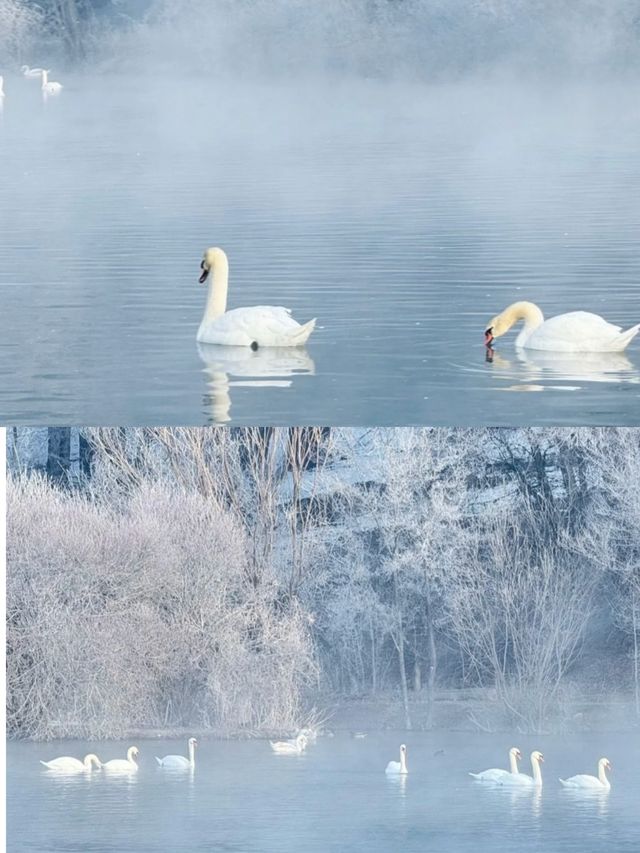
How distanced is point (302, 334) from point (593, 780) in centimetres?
230

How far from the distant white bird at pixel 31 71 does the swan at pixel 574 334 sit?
10.1 feet

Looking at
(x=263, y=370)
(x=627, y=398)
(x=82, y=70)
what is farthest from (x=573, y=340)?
(x=82, y=70)

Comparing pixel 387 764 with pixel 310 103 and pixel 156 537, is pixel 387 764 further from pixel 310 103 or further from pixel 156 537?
pixel 310 103

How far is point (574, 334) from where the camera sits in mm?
9328

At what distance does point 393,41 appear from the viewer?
447 inches

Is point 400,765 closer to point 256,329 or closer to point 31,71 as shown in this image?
point 256,329

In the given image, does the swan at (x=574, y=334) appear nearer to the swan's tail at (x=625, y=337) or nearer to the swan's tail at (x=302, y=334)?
the swan's tail at (x=625, y=337)

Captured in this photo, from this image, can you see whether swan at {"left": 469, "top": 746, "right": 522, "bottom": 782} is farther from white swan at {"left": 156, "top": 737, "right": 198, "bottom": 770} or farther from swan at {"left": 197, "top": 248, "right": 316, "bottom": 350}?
swan at {"left": 197, "top": 248, "right": 316, "bottom": 350}

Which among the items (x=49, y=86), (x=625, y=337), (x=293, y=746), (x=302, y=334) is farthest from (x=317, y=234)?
(x=293, y=746)

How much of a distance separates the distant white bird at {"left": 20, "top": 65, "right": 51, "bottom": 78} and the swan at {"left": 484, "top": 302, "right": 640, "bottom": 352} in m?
3.09

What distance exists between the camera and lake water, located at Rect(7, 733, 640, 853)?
8.53m

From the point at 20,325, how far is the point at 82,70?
2.04 metres

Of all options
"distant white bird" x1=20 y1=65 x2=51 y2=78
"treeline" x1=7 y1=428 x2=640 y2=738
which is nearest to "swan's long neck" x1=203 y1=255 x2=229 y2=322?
"treeline" x1=7 y1=428 x2=640 y2=738

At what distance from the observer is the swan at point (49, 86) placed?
1126 cm
